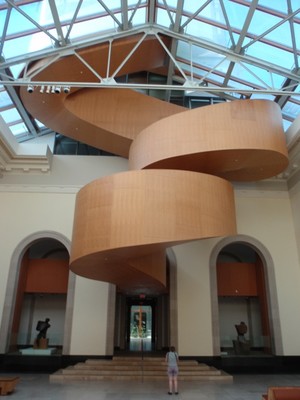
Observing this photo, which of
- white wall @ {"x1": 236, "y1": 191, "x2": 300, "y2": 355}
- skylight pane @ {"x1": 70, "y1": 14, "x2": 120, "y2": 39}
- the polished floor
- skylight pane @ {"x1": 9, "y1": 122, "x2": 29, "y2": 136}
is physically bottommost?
the polished floor

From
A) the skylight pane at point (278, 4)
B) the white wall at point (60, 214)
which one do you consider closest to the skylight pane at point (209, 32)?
the skylight pane at point (278, 4)

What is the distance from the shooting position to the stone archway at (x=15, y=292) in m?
12.5

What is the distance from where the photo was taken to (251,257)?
1797cm

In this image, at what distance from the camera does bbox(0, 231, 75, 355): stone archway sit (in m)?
12.5

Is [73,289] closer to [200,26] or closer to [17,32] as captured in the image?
[17,32]

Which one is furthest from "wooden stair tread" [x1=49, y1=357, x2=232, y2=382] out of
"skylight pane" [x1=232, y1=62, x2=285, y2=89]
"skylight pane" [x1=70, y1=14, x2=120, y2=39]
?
"skylight pane" [x1=70, y1=14, x2=120, y2=39]

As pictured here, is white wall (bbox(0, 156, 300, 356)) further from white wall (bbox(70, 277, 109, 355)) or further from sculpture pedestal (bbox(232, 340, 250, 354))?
sculpture pedestal (bbox(232, 340, 250, 354))

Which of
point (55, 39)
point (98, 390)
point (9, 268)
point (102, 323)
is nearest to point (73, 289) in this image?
point (102, 323)

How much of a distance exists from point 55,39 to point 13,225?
7.51 metres

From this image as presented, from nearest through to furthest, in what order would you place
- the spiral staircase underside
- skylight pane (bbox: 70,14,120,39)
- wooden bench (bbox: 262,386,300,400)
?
wooden bench (bbox: 262,386,300,400)
the spiral staircase underside
skylight pane (bbox: 70,14,120,39)

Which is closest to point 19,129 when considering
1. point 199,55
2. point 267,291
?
point 199,55

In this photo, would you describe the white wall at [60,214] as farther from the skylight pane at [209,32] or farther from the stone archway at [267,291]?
the skylight pane at [209,32]

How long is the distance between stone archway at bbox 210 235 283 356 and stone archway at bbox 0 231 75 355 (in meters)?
5.54

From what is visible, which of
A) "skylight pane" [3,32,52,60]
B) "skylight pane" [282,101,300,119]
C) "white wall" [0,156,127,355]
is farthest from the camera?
"skylight pane" [282,101,300,119]
